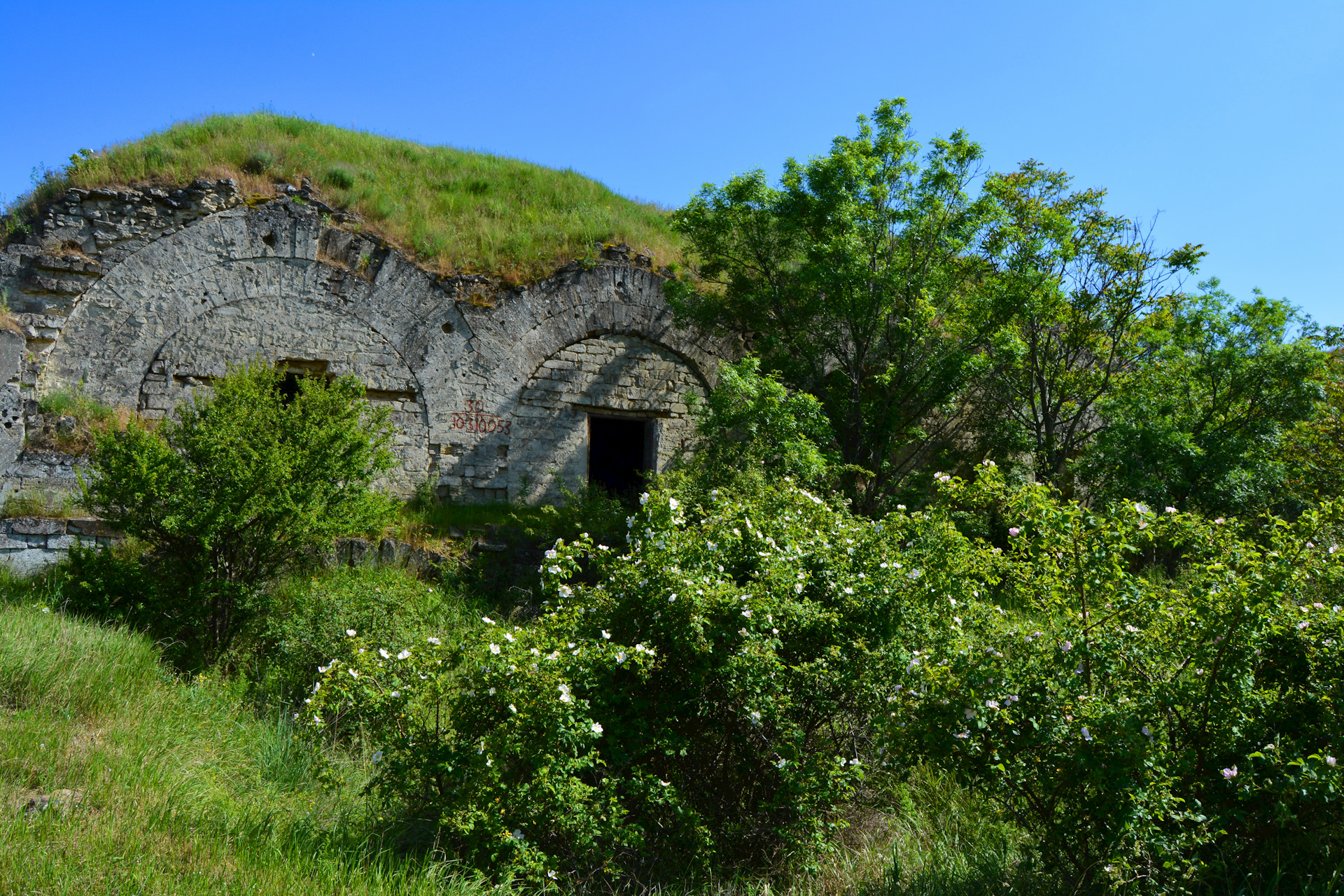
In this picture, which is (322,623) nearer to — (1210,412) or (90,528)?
(90,528)

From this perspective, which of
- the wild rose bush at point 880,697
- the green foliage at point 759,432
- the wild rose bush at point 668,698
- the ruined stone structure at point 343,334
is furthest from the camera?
the ruined stone structure at point 343,334

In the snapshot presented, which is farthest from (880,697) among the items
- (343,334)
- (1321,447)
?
(1321,447)

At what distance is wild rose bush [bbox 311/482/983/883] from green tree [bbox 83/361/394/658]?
9.62ft

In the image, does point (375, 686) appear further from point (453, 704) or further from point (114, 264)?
point (114, 264)

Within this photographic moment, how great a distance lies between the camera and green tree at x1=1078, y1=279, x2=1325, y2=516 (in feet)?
33.9

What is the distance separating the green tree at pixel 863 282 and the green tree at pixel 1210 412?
210 cm

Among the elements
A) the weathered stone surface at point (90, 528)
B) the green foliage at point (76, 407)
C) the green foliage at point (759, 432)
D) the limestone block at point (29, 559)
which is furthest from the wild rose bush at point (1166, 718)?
the green foliage at point (76, 407)

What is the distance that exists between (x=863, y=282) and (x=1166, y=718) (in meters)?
6.58

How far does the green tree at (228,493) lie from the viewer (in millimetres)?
7176

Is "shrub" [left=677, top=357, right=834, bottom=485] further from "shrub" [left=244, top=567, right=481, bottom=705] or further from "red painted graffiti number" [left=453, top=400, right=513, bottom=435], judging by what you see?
"shrub" [left=244, top=567, right=481, bottom=705]

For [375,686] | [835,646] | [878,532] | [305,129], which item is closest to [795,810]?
[835,646]

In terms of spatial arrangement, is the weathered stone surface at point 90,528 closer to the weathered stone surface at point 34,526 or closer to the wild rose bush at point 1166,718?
the weathered stone surface at point 34,526

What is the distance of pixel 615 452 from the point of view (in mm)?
13891

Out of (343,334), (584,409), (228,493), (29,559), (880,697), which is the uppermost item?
(343,334)
